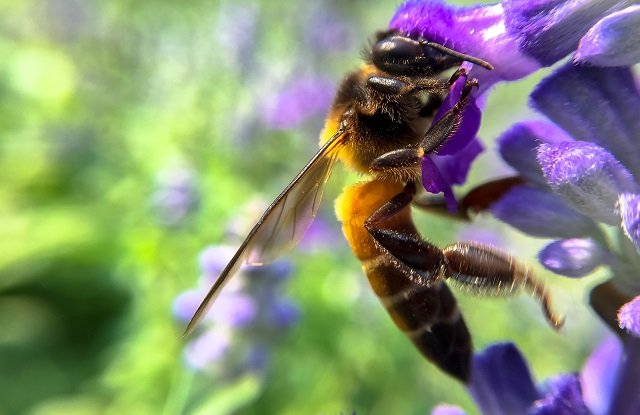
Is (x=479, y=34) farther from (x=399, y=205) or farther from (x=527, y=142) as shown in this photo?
(x=399, y=205)

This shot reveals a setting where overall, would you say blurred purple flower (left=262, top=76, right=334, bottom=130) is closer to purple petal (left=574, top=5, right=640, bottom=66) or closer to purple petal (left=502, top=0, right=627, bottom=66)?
purple petal (left=502, top=0, right=627, bottom=66)

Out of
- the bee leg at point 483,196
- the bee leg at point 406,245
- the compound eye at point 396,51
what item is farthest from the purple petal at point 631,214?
the compound eye at point 396,51

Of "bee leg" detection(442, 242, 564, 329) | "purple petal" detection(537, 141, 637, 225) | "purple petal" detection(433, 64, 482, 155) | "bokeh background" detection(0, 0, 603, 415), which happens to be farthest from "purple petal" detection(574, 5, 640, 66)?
"bokeh background" detection(0, 0, 603, 415)

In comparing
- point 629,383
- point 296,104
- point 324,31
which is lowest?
point 629,383

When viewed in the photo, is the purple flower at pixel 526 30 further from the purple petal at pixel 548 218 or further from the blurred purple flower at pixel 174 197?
the blurred purple flower at pixel 174 197

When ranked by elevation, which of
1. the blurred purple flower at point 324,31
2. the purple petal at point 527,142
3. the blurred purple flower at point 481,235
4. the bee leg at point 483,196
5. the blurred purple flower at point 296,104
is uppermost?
the blurred purple flower at point 324,31

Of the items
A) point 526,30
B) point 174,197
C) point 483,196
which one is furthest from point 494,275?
point 174,197
